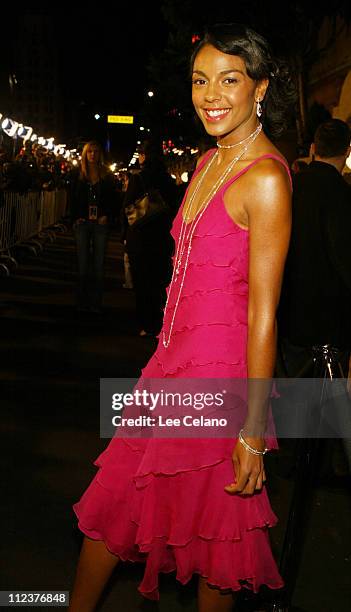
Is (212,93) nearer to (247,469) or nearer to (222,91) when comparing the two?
(222,91)

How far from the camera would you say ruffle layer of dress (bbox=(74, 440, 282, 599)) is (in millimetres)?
2773

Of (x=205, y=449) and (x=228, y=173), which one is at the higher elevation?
(x=228, y=173)

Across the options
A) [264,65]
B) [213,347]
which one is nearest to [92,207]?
[264,65]

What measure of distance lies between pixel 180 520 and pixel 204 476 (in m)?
0.15

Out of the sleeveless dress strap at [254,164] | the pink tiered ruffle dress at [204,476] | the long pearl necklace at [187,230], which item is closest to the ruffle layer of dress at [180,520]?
the pink tiered ruffle dress at [204,476]

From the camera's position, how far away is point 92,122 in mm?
99500

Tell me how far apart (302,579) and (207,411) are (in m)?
1.76

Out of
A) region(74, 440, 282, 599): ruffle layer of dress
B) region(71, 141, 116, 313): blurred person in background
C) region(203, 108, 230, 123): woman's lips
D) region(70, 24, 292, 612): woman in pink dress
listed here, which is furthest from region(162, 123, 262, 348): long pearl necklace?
region(71, 141, 116, 313): blurred person in background

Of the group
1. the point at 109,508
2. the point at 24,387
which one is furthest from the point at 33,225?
the point at 109,508

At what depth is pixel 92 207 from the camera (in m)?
11.5

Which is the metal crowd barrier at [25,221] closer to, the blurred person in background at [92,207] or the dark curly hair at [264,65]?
the blurred person in background at [92,207]

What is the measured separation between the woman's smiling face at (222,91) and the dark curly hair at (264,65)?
0.02 metres

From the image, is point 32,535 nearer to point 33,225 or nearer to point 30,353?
point 30,353

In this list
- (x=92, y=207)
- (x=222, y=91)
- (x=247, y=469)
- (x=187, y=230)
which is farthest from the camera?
(x=92, y=207)
